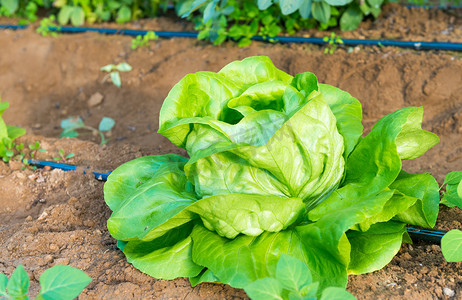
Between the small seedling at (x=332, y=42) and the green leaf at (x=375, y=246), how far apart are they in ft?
7.70

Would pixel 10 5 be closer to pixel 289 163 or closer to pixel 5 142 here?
pixel 5 142

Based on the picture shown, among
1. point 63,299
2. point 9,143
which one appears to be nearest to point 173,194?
point 63,299

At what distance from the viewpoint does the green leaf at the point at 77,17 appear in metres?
5.80

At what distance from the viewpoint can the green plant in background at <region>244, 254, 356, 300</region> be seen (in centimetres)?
172

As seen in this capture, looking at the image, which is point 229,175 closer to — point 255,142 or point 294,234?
point 255,142

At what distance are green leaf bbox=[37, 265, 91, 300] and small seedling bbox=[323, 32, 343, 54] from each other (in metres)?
3.18

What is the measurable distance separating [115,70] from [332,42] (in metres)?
2.27

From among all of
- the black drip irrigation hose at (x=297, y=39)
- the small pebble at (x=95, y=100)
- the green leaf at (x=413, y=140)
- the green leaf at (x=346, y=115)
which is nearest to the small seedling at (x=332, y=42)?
the black drip irrigation hose at (x=297, y=39)

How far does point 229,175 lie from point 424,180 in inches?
37.6

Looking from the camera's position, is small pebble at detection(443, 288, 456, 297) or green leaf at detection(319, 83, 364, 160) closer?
small pebble at detection(443, 288, 456, 297)

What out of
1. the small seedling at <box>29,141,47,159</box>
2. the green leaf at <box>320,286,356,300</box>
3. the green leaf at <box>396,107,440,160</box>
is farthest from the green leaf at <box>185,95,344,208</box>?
the small seedling at <box>29,141,47,159</box>

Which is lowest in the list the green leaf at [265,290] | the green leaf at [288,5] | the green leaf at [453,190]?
the green leaf at [265,290]

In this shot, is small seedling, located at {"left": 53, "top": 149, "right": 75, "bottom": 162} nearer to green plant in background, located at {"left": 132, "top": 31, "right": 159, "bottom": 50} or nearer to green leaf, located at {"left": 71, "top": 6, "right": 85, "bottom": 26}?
green plant in background, located at {"left": 132, "top": 31, "right": 159, "bottom": 50}

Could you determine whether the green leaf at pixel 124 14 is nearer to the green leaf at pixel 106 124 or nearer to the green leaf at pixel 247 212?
the green leaf at pixel 106 124
